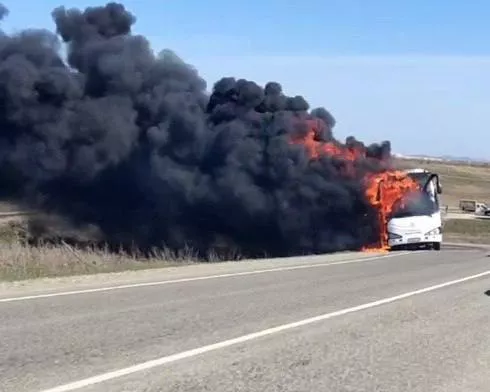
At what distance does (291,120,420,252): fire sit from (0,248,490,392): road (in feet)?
58.2

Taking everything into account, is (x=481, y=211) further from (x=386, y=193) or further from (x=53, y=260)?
(x=53, y=260)

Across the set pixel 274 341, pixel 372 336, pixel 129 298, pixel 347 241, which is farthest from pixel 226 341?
pixel 347 241

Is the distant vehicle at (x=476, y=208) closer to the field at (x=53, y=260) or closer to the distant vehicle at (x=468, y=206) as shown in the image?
the distant vehicle at (x=468, y=206)

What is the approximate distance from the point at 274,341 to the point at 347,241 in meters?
29.0

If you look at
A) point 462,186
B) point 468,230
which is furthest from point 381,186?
point 462,186

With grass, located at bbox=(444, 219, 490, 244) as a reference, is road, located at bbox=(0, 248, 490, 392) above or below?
above

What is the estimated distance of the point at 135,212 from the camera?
41875 millimetres

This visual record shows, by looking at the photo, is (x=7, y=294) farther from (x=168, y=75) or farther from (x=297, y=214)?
(x=168, y=75)

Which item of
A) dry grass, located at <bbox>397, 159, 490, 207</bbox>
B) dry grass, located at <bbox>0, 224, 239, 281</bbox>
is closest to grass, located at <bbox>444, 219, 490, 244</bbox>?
dry grass, located at <bbox>0, 224, 239, 281</bbox>

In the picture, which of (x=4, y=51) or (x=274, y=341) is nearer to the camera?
(x=274, y=341)

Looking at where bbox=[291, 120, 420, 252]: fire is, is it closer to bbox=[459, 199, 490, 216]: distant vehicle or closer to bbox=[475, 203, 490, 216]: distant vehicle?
bbox=[475, 203, 490, 216]: distant vehicle

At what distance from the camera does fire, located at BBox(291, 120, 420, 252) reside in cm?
3638

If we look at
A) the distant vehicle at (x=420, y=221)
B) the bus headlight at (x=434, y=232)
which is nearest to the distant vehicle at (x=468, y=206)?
the distant vehicle at (x=420, y=221)

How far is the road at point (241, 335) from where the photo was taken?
7.95 m
